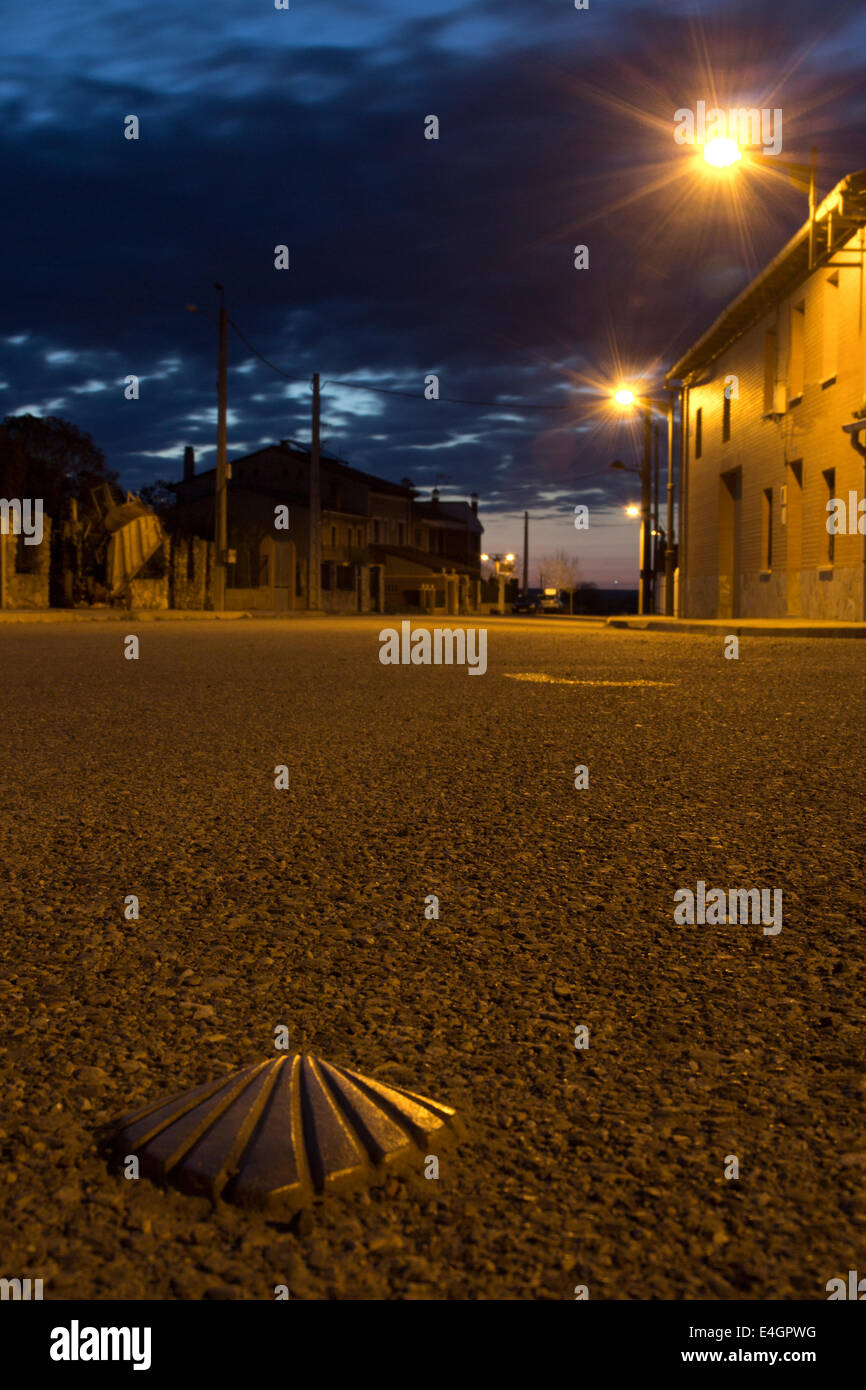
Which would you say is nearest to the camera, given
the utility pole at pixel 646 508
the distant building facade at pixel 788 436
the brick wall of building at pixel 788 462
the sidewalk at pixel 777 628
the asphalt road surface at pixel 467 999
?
the asphalt road surface at pixel 467 999

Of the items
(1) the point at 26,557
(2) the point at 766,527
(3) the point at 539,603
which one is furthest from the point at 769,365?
(3) the point at 539,603

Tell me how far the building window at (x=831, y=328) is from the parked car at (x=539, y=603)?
51.8 meters

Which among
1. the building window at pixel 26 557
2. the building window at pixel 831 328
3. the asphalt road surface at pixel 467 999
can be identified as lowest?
→ the asphalt road surface at pixel 467 999

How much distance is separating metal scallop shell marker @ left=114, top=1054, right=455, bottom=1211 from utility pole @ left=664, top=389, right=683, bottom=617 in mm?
34980

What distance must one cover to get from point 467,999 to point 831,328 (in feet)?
75.7

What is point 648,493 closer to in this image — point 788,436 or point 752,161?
point 788,436

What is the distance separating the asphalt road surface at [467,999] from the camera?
A: 1.68 meters

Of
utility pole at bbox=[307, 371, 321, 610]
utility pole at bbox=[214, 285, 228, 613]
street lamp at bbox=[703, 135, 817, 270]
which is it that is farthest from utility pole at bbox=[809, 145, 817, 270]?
utility pole at bbox=[307, 371, 321, 610]

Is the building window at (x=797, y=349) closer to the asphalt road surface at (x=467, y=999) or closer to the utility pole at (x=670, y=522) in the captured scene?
the utility pole at (x=670, y=522)

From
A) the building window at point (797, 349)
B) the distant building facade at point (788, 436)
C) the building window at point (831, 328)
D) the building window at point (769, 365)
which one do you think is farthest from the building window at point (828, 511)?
the building window at point (769, 365)

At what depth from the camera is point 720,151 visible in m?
17.2

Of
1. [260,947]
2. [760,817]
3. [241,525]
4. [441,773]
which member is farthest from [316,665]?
[241,525]

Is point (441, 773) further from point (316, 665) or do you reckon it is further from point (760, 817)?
point (316, 665)
